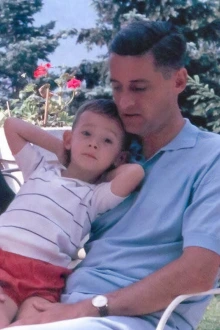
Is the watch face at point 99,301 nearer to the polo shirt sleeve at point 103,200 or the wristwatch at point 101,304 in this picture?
the wristwatch at point 101,304

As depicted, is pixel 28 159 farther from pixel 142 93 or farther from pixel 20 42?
pixel 20 42

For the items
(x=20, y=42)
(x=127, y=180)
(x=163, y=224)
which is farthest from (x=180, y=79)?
(x=20, y=42)

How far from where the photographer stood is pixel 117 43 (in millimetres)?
2125

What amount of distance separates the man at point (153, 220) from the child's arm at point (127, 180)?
35 millimetres

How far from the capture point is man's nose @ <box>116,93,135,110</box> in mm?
2109

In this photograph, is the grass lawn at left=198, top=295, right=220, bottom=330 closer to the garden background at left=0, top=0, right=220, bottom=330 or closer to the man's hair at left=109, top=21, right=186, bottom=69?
the man's hair at left=109, top=21, right=186, bottom=69

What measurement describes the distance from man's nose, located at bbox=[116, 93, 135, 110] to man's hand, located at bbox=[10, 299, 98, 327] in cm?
60

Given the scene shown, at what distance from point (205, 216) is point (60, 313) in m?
0.46

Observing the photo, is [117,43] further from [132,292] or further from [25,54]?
[25,54]

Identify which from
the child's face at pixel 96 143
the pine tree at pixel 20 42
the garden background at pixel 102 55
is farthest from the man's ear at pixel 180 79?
the pine tree at pixel 20 42

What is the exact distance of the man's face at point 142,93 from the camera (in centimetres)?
210

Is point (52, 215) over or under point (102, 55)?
over

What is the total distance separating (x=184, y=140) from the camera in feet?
6.85

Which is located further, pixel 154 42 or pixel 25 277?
pixel 154 42
